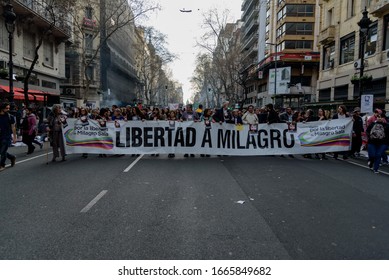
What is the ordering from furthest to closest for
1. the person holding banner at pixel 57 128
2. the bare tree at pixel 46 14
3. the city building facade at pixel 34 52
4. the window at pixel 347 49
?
the window at pixel 347 49 < the city building facade at pixel 34 52 < the bare tree at pixel 46 14 < the person holding banner at pixel 57 128

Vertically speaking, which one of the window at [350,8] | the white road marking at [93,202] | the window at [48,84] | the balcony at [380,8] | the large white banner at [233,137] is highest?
the window at [350,8]

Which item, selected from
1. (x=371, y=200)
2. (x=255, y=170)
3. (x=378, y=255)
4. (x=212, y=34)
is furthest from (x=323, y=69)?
(x=378, y=255)

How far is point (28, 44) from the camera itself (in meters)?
29.4

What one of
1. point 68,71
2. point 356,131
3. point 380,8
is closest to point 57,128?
point 356,131

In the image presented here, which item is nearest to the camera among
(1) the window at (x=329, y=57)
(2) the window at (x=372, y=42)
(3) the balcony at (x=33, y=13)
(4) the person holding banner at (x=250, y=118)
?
(4) the person holding banner at (x=250, y=118)

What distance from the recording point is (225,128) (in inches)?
475

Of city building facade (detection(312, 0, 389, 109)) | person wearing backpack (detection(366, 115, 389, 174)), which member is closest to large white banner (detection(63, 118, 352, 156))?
person wearing backpack (detection(366, 115, 389, 174))

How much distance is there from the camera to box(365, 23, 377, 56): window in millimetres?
24416

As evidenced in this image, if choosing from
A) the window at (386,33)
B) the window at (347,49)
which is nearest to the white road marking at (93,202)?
the window at (386,33)

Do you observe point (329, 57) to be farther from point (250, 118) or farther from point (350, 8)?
point (250, 118)

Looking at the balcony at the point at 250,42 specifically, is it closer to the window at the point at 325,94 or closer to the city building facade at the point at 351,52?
the city building facade at the point at 351,52

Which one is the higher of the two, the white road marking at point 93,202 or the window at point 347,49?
the window at point 347,49

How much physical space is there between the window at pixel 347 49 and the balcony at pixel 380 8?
171 inches

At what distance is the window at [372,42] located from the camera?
80.1 ft
